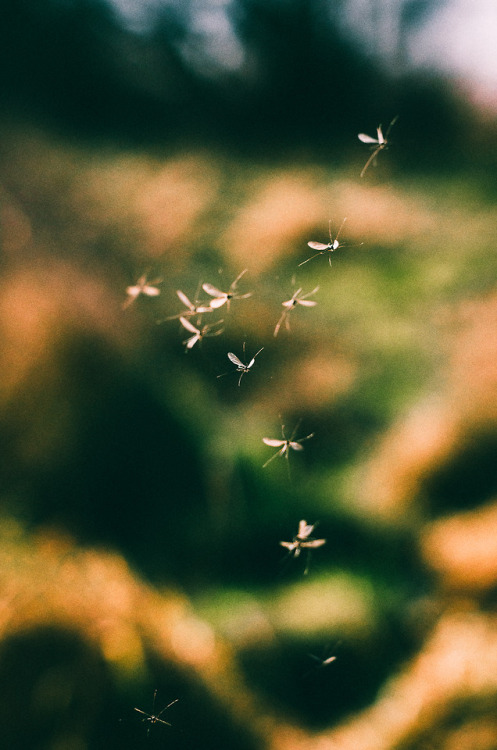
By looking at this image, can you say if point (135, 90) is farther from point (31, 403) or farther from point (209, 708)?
point (209, 708)

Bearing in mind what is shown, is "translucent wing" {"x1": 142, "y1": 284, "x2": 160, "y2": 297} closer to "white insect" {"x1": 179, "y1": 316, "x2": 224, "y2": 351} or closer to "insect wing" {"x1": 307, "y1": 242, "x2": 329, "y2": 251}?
"white insect" {"x1": 179, "y1": 316, "x2": 224, "y2": 351}

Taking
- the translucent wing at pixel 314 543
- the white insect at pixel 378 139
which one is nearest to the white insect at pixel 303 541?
the translucent wing at pixel 314 543

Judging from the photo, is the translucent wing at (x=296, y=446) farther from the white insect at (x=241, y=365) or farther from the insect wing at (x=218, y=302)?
the insect wing at (x=218, y=302)

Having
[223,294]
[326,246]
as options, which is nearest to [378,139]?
[326,246]

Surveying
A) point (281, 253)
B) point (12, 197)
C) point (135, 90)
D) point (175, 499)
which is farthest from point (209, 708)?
point (135, 90)

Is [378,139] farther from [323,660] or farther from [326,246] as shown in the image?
[323,660]

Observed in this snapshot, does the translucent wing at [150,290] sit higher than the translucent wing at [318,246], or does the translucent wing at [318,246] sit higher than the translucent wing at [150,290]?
the translucent wing at [318,246]

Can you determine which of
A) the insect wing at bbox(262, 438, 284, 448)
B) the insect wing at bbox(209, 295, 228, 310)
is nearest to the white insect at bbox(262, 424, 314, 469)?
the insect wing at bbox(262, 438, 284, 448)
